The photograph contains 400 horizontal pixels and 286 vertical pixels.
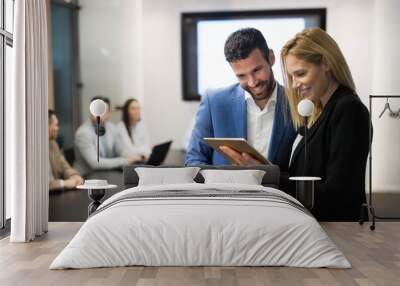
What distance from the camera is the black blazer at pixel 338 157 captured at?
6383 millimetres

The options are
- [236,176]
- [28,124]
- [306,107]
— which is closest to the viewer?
[28,124]

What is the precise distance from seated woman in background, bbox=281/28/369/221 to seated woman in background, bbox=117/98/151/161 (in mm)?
1591

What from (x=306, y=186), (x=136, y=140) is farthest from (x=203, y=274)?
(x=136, y=140)

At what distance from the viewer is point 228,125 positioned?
6641 millimetres

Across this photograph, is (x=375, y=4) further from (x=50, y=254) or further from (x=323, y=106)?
(x=50, y=254)

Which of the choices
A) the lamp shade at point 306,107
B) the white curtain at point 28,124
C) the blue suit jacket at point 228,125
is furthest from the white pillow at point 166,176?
the lamp shade at point 306,107

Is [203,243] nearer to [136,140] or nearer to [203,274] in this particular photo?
[203,274]

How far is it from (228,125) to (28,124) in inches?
83.5

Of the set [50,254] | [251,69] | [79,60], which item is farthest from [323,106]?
[50,254]

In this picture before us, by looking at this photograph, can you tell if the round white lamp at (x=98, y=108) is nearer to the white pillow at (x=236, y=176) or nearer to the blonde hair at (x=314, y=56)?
the white pillow at (x=236, y=176)

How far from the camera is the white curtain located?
5.52 meters

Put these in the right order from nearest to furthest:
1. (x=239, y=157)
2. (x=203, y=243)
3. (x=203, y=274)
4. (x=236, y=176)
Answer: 1. (x=203, y=274)
2. (x=203, y=243)
3. (x=236, y=176)
4. (x=239, y=157)

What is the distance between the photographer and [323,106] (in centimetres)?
651

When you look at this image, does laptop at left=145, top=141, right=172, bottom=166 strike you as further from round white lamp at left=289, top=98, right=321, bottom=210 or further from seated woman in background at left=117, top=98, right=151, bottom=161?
round white lamp at left=289, top=98, right=321, bottom=210
